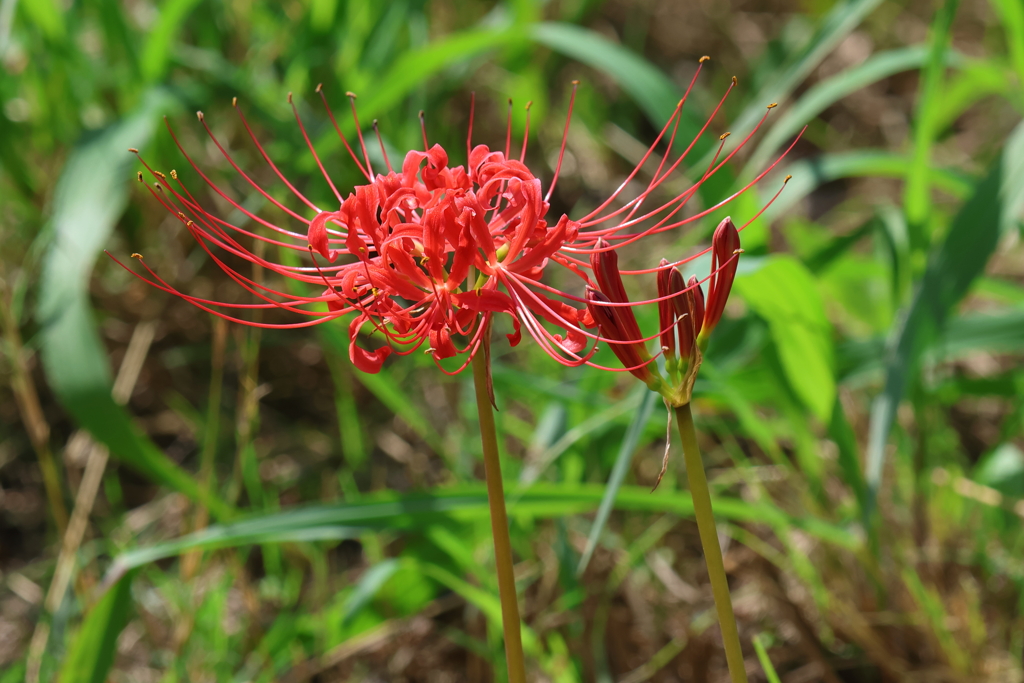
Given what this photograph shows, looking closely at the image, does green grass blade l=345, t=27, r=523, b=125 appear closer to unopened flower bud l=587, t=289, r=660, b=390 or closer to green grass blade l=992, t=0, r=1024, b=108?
green grass blade l=992, t=0, r=1024, b=108

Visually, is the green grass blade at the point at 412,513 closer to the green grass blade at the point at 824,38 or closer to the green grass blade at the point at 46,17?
the green grass blade at the point at 824,38

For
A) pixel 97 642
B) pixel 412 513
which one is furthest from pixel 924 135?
pixel 97 642

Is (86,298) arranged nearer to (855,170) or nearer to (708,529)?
(708,529)

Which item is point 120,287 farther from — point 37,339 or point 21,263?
point 37,339

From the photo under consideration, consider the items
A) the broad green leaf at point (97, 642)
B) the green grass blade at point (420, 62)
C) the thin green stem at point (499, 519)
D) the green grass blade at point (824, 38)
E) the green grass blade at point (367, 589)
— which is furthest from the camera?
the green grass blade at point (420, 62)

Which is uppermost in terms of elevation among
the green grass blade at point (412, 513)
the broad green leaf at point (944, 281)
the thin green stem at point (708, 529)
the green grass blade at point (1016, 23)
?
the green grass blade at point (1016, 23)

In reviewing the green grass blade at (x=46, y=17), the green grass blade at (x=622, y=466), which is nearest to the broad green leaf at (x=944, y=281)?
the green grass blade at (x=622, y=466)
